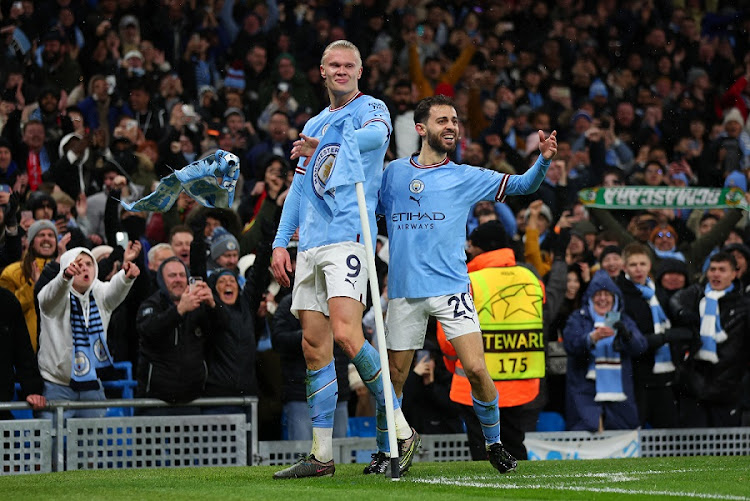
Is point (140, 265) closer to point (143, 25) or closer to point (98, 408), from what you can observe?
point (98, 408)

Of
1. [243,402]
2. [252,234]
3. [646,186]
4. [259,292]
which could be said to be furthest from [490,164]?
[243,402]

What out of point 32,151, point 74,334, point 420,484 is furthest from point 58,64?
point 420,484

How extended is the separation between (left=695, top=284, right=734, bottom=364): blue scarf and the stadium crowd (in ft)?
0.07

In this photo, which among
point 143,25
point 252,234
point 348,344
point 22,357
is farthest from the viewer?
point 143,25

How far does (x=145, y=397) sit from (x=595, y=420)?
4084 mm

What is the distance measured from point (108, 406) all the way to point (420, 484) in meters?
3.35

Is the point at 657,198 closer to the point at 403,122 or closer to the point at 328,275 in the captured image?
the point at 403,122

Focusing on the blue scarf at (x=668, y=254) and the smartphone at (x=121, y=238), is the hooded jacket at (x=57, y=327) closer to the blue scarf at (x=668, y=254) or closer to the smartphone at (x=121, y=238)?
the smartphone at (x=121, y=238)

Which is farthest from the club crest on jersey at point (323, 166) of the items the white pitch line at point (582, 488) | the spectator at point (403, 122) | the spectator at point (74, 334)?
the spectator at point (403, 122)

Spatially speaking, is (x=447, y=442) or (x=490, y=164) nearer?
(x=447, y=442)

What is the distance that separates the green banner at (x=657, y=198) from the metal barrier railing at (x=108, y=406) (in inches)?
257

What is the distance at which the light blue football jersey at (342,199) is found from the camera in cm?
764

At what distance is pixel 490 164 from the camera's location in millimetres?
16391

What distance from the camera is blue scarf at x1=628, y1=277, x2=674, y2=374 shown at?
1208cm
